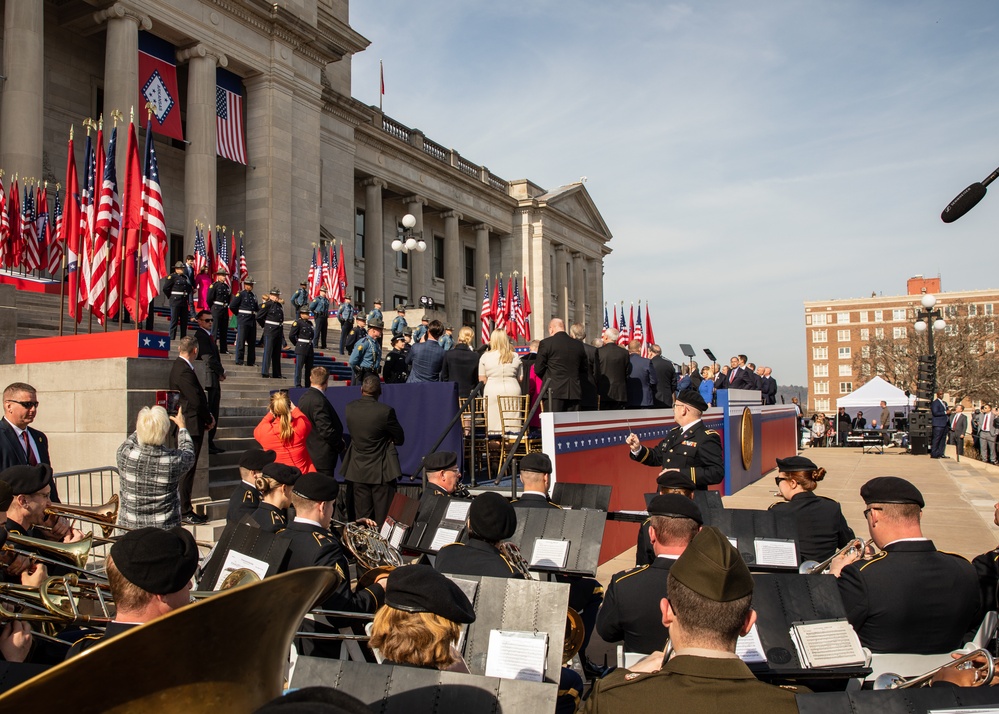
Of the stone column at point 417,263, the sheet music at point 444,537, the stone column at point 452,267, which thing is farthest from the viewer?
the stone column at point 452,267

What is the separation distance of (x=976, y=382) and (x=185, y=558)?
69004 millimetres

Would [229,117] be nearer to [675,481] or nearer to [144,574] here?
[675,481]

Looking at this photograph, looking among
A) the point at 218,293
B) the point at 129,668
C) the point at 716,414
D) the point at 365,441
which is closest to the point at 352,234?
the point at 218,293

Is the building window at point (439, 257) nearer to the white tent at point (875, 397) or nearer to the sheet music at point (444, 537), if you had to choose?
the white tent at point (875, 397)

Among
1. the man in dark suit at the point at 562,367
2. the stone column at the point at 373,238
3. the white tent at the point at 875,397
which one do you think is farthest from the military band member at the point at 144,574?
the white tent at the point at 875,397

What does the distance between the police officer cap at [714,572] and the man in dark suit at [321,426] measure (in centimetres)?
787

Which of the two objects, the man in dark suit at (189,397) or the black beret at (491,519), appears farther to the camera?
the man in dark suit at (189,397)

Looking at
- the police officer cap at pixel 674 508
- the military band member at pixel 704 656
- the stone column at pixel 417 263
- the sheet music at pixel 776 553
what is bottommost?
the sheet music at pixel 776 553

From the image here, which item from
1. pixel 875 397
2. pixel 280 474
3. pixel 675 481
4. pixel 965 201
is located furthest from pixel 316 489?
pixel 875 397

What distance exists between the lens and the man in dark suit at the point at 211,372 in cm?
1152

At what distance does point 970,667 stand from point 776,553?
2108 millimetres

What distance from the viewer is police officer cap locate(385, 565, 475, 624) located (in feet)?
9.36

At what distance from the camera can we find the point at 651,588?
Result: 156 inches

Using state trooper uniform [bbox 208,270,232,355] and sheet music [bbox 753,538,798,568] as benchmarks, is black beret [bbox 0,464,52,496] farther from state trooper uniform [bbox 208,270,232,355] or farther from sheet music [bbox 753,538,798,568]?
state trooper uniform [bbox 208,270,232,355]
